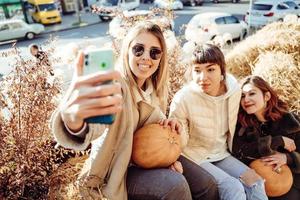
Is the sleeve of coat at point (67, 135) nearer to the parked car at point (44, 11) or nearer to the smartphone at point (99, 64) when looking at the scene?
the smartphone at point (99, 64)

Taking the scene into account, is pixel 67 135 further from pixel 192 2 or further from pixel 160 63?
pixel 192 2

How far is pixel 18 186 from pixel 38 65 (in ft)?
2.89

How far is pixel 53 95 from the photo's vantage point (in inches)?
98.6

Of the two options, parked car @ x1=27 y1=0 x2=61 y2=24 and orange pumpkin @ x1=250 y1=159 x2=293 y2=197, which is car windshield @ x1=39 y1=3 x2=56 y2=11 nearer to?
parked car @ x1=27 y1=0 x2=61 y2=24

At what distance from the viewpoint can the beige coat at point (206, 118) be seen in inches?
101

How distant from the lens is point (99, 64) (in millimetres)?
1184

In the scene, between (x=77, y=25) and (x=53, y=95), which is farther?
(x=77, y=25)

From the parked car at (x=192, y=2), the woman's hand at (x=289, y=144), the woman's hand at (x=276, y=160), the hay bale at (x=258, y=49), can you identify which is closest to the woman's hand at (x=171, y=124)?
the woman's hand at (x=276, y=160)

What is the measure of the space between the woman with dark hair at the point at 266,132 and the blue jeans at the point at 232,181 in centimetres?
24

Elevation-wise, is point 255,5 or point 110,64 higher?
point 110,64

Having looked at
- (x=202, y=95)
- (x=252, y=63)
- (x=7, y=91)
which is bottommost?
(x=252, y=63)

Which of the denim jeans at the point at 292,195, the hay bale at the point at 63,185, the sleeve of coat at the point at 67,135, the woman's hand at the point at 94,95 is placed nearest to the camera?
the woman's hand at the point at 94,95

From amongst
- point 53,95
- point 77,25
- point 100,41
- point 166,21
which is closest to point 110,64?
point 53,95

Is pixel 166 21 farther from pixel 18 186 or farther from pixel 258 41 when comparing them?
pixel 18 186
